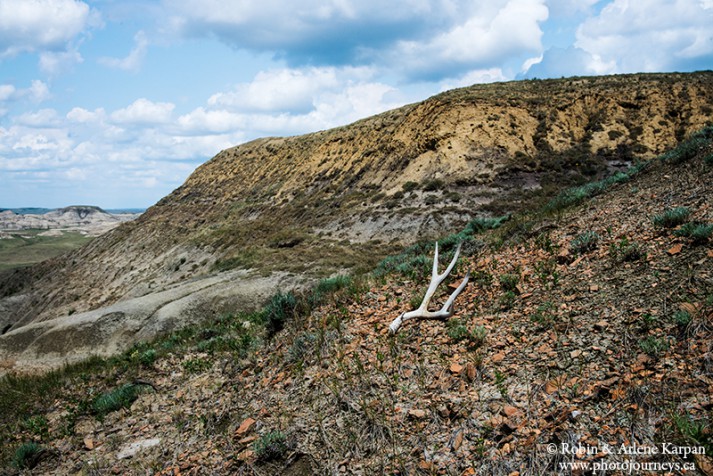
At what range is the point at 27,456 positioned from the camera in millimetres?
5656

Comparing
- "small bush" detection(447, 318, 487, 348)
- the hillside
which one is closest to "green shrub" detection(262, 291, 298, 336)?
the hillside

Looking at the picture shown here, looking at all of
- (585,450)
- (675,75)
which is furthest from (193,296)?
(675,75)

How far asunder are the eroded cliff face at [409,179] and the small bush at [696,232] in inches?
589

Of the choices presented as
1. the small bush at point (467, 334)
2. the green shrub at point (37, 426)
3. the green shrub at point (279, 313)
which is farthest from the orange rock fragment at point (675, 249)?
the green shrub at point (37, 426)

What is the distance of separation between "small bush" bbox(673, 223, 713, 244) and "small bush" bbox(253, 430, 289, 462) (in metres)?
6.30

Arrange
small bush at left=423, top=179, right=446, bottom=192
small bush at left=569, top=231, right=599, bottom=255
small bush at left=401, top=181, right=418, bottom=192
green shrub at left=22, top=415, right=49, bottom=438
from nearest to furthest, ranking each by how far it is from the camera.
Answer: green shrub at left=22, top=415, right=49, bottom=438, small bush at left=569, top=231, right=599, bottom=255, small bush at left=423, top=179, right=446, bottom=192, small bush at left=401, top=181, right=418, bottom=192

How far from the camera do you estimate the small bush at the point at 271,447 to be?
4652 millimetres

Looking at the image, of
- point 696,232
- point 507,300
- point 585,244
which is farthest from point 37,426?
point 696,232

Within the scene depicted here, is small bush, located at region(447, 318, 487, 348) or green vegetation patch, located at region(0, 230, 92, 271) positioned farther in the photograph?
green vegetation patch, located at region(0, 230, 92, 271)

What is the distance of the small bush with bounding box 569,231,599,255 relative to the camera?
22.9ft

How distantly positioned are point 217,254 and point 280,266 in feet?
37.8

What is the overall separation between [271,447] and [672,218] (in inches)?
273

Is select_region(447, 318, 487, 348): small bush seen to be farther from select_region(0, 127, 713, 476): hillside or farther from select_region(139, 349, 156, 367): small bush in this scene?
select_region(139, 349, 156, 367): small bush

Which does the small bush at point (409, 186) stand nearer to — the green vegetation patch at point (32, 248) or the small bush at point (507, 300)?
the small bush at point (507, 300)
